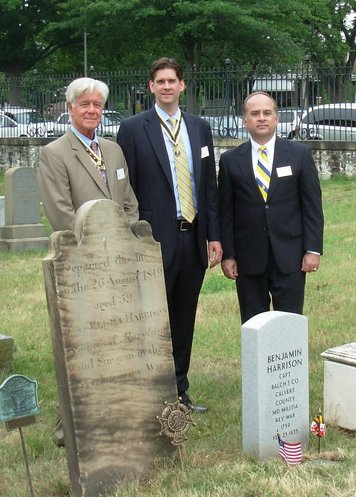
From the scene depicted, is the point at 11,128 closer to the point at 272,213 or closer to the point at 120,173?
the point at 272,213

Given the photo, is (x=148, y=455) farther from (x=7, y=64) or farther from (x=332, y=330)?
(x=7, y=64)

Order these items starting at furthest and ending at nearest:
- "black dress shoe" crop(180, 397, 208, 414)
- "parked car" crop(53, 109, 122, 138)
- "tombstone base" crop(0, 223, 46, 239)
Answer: "parked car" crop(53, 109, 122, 138) < "tombstone base" crop(0, 223, 46, 239) < "black dress shoe" crop(180, 397, 208, 414)

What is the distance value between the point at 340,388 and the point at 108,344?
1.72 metres

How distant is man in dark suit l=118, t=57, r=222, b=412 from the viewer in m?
5.59

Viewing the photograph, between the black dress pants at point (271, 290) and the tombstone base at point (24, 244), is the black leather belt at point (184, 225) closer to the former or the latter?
the black dress pants at point (271, 290)

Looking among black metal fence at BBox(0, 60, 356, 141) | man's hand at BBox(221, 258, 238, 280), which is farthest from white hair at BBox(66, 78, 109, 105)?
black metal fence at BBox(0, 60, 356, 141)

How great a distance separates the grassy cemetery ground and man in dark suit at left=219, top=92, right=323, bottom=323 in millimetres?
932

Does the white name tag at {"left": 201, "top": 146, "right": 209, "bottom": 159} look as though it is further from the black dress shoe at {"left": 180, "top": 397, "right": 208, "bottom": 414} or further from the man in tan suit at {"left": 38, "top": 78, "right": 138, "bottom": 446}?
the black dress shoe at {"left": 180, "top": 397, "right": 208, "bottom": 414}


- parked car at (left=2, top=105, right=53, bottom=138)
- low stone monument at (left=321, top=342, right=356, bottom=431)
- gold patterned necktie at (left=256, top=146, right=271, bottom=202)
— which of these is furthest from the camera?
parked car at (left=2, top=105, right=53, bottom=138)

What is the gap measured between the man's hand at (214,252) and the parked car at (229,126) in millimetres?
15224

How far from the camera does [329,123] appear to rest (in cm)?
1973

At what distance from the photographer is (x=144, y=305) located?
4.69m

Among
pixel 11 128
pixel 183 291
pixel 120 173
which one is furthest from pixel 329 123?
pixel 120 173

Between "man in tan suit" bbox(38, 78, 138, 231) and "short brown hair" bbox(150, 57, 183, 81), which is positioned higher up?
"short brown hair" bbox(150, 57, 183, 81)
